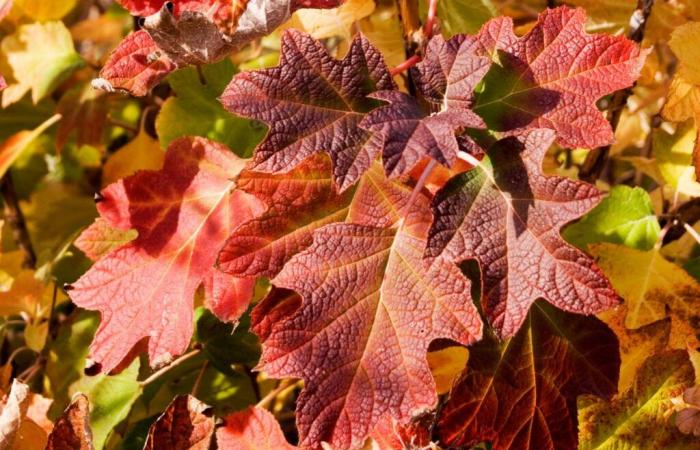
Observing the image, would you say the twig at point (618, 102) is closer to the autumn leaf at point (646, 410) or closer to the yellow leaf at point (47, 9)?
the autumn leaf at point (646, 410)

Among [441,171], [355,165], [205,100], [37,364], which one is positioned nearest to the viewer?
[355,165]

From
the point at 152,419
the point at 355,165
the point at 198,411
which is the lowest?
the point at 152,419

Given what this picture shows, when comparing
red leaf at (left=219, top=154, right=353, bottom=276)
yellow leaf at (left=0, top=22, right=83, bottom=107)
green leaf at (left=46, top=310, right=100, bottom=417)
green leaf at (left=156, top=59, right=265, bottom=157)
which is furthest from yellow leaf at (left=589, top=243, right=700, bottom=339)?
yellow leaf at (left=0, top=22, right=83, bottom=107)

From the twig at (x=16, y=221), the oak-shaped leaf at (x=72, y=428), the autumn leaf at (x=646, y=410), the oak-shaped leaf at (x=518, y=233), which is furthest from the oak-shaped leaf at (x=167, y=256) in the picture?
the twig at (x=16, y=221)

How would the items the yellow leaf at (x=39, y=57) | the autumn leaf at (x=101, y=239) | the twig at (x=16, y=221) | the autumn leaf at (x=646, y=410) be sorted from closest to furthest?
1. the autumn leaf at (x=646, y=410)
2. the autumn leaf at (x=101, y=239)
3. the yellow leaf at (x=39, y=57)
4. the twig at (x=16, y=221)

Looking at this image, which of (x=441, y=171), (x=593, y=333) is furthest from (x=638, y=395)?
(x=441, y=171)

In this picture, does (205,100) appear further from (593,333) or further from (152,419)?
(593,333)

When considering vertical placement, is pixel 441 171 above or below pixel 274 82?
below
